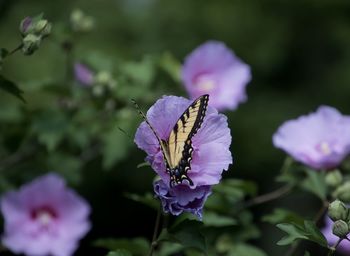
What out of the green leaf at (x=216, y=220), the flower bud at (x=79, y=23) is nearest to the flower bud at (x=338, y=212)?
the green leaf at (x=216, y=220)

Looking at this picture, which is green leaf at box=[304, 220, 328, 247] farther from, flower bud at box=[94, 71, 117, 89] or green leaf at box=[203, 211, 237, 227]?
flower bud at box=[94, 71, 117, 89]

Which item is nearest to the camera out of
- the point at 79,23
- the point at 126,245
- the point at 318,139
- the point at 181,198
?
the point at 181,198

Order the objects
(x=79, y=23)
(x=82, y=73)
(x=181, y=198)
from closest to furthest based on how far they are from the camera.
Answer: (x=181, y=198) → (x=79, y=23) → (x=82, y=73)

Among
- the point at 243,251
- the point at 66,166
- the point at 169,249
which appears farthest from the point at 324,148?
the point at 66,166

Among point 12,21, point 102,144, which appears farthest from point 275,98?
point 102,144

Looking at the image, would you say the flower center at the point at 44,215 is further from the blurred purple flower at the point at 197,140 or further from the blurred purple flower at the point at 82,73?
the blurred purple flower at the point at 197,140

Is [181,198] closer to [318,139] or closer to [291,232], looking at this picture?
[291,232]

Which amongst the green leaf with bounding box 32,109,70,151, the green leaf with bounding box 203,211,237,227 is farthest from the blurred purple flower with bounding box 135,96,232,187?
the green leaf with bounding box 32,109,70,151
